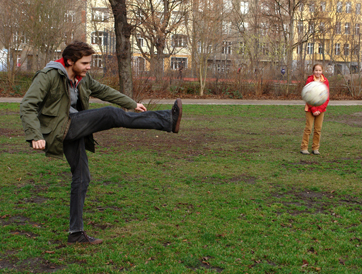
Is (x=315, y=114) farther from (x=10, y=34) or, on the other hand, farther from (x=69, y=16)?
(x=69, y=16)

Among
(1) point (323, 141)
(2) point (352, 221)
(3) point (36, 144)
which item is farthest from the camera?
(1) point (323, 141)

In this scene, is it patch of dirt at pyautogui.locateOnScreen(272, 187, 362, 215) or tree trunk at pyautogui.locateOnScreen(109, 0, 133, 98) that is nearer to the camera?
patch of dirt at pyautogui.locateOnScreen(272, 187, 362, 215)

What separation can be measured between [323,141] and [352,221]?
6.84 metres

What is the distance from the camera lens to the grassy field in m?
3.92

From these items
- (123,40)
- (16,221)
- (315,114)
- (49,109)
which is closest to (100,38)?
(123,40)

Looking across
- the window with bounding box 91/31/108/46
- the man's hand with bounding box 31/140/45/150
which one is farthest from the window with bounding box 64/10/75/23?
the man's hand with bounding box 31/140/45/150

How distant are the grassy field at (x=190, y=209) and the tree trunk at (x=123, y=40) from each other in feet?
14.6

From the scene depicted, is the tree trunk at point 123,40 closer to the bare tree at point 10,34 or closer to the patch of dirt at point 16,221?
the patch of dirt at point 16,221

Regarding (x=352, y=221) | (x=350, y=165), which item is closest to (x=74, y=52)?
(x=352, y=221)

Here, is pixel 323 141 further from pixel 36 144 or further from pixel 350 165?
pixel 36 144

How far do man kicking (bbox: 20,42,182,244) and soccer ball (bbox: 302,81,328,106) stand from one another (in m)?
4.98

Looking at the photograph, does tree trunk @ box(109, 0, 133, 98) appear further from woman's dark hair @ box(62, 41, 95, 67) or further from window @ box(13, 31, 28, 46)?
window @ box(13, 31, 28, 46)

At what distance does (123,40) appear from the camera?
1446cm

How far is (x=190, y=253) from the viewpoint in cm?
407
